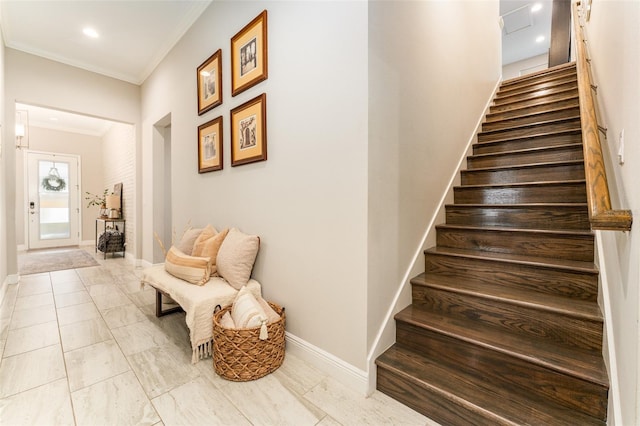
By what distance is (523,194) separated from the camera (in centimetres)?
231

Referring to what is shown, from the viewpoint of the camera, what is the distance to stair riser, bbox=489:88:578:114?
3.25 meters

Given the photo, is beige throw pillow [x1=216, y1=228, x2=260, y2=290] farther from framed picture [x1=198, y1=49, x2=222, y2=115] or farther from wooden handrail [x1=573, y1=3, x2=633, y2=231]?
wooden handrail [x1=573, y1=3, x2=633, y2=231]

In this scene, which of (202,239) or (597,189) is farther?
(202,239)

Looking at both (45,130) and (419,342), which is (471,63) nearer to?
(419,342)

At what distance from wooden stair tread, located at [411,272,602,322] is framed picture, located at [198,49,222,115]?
96.3 inches

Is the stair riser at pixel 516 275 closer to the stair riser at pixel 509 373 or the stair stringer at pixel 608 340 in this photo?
the stair stringer at pixel 608 340

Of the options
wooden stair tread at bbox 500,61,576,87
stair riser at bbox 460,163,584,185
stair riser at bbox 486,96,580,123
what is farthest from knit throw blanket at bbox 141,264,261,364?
wooden stair tread at bbox 500,61,576,87

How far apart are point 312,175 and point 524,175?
1.99 meters

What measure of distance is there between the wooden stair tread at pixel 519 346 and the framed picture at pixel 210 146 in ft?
6.99

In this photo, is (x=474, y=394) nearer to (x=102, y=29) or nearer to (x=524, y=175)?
(x=524, y=175)

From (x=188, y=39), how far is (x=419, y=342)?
3.91m

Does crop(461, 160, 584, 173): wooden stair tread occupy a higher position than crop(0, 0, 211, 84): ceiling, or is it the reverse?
crop(0, 0, 211, 84): ceiling

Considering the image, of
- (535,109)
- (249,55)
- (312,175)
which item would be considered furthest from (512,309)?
(535,109)

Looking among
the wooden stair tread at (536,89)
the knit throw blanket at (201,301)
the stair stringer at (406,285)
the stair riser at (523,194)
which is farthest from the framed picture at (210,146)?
the wooden stair tread at (536,89)
